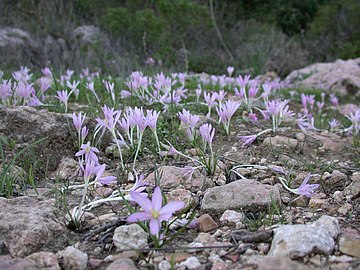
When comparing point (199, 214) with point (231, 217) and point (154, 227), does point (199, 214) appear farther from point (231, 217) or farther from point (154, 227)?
point (154, 227)

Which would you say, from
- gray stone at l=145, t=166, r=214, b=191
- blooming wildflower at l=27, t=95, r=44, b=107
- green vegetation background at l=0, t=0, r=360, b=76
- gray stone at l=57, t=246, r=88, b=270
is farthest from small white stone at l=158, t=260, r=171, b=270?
green vegetation background at l=0, t=0, r=360, b=76

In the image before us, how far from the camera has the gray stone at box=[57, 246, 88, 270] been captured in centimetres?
152

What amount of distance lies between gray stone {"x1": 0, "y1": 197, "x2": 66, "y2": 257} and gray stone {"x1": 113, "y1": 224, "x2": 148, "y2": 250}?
21cm

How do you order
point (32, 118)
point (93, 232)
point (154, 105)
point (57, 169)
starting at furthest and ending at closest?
point (154, 105) < point (32, 118) < point (57, 169) < point (93, 232)

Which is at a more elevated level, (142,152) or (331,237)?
(331,237)

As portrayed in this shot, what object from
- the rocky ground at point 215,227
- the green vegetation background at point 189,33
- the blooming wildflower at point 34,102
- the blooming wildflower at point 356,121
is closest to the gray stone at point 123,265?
the rocky ground at point 215,227

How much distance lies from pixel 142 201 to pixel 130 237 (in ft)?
0.64

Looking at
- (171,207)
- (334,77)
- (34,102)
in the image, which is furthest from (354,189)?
(334,77)

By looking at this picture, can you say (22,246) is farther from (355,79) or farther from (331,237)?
(355,79)

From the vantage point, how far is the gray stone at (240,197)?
193 centimetres

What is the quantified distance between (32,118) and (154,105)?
1.15m

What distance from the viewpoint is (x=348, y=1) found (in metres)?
14.1

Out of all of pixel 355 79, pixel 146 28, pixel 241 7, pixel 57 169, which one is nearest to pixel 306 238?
pixel 57 169

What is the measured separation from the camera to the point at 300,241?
1480mm
